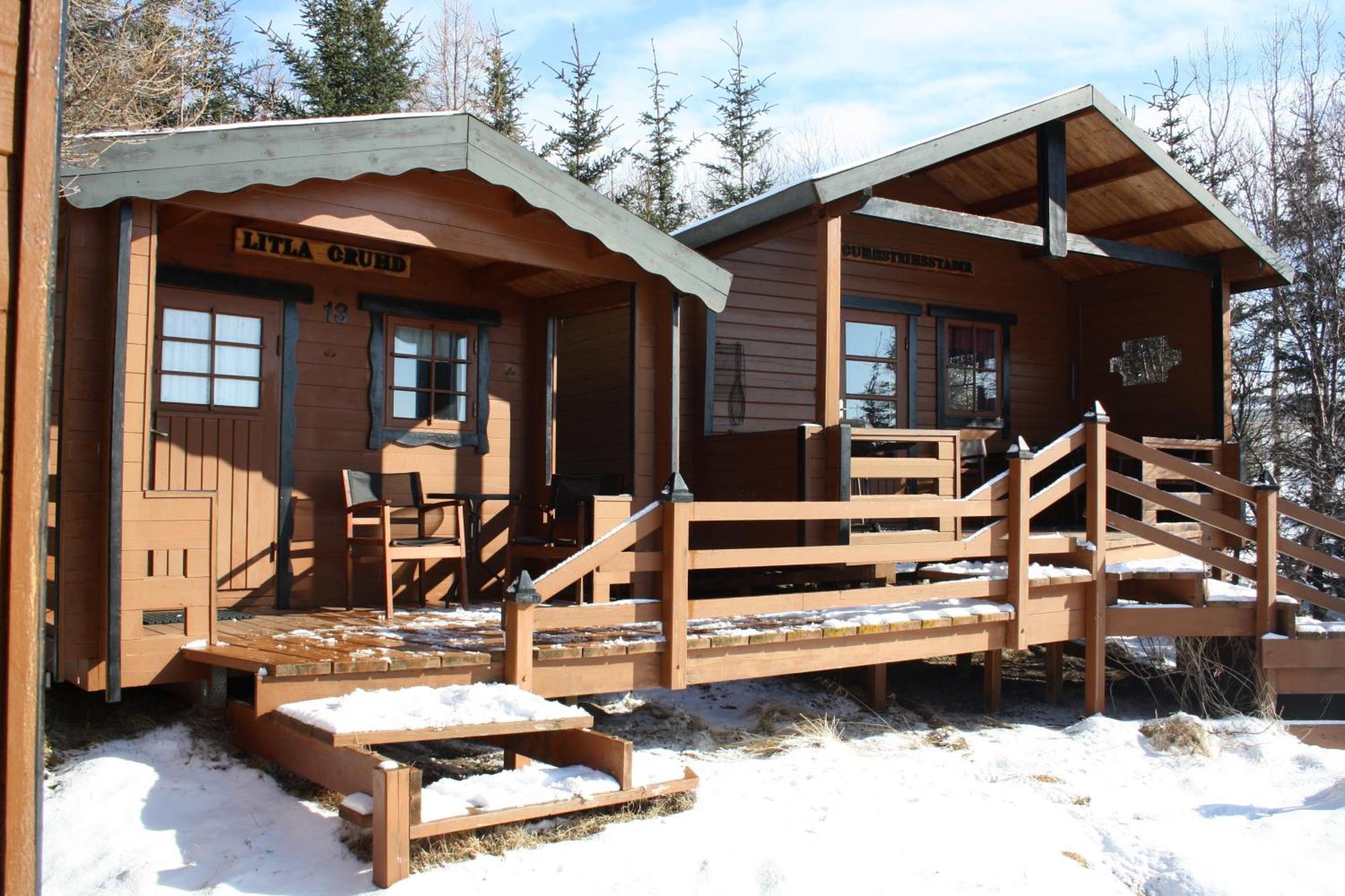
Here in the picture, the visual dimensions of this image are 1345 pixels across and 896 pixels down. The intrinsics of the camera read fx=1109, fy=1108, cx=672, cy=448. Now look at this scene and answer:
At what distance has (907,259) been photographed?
1069cm

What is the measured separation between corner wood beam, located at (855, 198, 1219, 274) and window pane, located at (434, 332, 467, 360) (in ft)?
9.93

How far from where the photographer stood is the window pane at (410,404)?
7.91 metres

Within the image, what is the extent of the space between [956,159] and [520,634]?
6.54 meters

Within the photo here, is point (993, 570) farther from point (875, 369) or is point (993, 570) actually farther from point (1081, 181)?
point (1081, 181)

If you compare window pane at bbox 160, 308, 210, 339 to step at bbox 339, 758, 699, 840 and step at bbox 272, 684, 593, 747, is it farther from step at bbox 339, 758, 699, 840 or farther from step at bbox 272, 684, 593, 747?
step at bbox 339, 758, 699, 840

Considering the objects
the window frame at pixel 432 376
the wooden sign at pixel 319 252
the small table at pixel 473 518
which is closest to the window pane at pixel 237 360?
the wooden sign at pixel 319 252

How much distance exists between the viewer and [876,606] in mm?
7254

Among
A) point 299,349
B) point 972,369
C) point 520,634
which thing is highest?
point 972,369

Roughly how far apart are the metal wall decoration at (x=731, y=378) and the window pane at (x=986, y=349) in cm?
282

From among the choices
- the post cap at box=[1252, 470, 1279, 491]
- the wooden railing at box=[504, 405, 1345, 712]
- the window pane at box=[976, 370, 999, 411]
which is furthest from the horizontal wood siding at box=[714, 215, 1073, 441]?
the post cap at box=[1252, 470, 1279, 491]

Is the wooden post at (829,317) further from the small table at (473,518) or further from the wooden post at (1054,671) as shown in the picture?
the wooden post at (1054,671)

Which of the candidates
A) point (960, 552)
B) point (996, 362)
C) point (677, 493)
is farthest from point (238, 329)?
point (996, 362)

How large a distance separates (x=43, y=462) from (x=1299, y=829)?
522 cm

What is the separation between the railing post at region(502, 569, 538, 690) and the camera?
5023 millimetres
